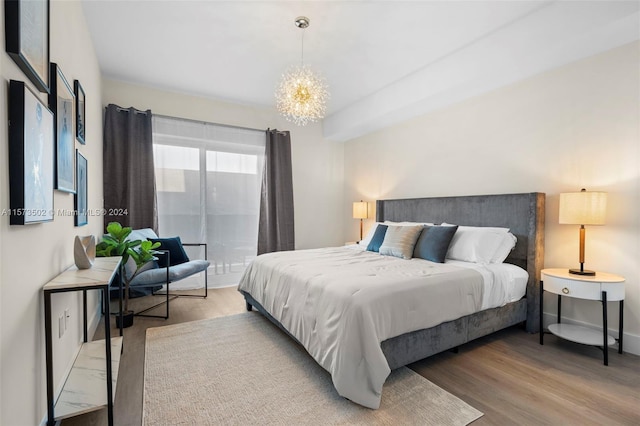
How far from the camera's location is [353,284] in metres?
2.00

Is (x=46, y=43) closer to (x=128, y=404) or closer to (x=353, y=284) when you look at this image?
(x=128, y=404)

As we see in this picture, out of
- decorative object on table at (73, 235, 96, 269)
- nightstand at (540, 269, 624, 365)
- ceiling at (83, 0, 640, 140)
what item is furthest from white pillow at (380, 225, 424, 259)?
decorative object on table at (73, 235, 96, 269)

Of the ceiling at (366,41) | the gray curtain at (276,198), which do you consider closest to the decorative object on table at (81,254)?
the ceiling at (366,41)

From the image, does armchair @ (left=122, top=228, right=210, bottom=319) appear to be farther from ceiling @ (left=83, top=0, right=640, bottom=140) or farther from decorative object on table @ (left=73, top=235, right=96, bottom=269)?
ceiling @ (left=83, top=0, right=640, bottom=140)

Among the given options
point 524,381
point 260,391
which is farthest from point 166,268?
point 524,381

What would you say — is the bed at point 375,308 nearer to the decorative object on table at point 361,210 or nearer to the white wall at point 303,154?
the decorative object on table at point 361,210

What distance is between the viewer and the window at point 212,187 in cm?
418

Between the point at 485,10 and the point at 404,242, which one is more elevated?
the point at 485,10

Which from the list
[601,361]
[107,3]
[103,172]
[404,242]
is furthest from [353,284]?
[103,172]

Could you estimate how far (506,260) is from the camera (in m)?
3.10

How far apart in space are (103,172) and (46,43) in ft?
8.50

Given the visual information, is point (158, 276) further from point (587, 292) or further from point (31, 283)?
point (587, 292)

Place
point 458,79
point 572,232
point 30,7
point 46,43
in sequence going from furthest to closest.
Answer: point 458,79
point 572,232
point 46,43
point 30,7

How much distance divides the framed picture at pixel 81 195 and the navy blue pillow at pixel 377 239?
283 cm
